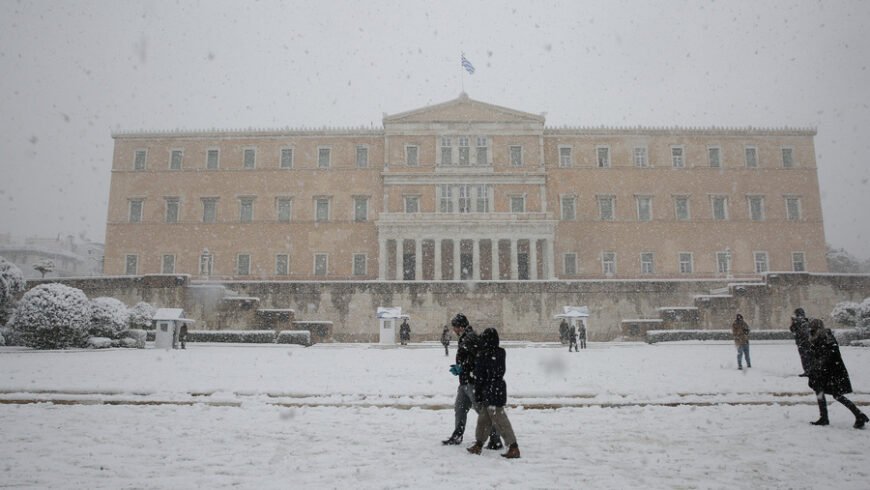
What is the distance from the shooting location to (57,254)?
82.6 m

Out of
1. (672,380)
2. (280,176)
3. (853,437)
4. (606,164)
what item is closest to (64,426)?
(853,437)

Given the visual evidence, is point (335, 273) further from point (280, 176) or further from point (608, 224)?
point (608, 224)

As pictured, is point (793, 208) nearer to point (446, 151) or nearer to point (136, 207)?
point (446, 151)

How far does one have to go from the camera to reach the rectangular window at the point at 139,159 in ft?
147

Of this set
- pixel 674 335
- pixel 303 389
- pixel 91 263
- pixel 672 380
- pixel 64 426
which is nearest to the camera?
pixel 64 426

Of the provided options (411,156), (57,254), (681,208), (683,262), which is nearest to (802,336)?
(683,262)

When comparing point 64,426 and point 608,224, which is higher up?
point 608,224

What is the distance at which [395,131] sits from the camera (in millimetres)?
43531

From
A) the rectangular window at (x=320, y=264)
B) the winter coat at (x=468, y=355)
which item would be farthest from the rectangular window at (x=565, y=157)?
the winter coat at (x=468, y=355)

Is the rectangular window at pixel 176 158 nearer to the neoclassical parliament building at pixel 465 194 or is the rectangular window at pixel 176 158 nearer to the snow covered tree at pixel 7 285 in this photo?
the neoclassical parliament building at pixel 465 194

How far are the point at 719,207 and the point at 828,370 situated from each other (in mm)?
39706

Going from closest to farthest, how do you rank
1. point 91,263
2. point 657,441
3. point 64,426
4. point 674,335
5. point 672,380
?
1. point 657,441
2. point 64,426
3. point 672,380
4. point 674,335
5. point 91,263

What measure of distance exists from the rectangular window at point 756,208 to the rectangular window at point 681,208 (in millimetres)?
4700

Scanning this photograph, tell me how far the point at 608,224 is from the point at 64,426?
131ft
